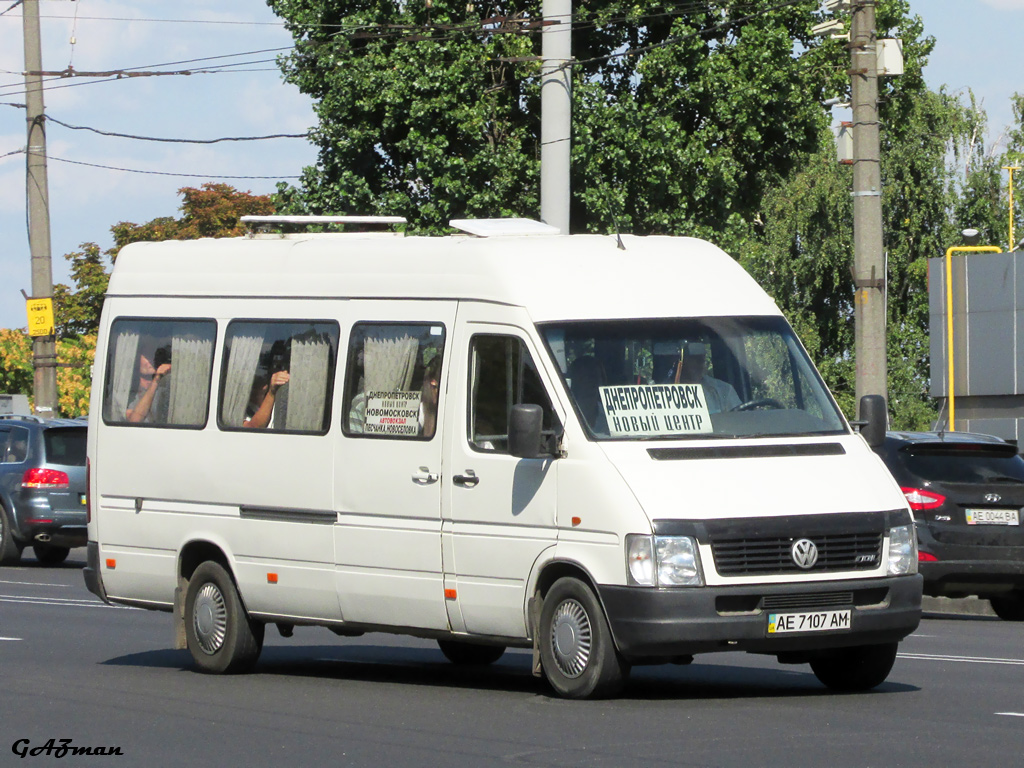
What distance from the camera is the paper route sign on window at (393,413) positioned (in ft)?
36.0

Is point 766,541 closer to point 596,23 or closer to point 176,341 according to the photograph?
point 176,341

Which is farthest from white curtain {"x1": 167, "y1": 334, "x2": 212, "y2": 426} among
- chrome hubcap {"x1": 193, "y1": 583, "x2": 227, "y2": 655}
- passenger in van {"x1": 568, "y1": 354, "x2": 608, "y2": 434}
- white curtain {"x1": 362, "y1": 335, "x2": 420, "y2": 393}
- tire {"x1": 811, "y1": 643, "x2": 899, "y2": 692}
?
tire {"x1": 811, "y1": 643, "x2": 899, "y2": 692}

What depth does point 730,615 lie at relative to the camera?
9523 mm

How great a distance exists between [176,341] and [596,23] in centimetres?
1881

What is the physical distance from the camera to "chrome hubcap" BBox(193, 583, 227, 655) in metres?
12.2

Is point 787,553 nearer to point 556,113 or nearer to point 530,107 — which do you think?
point 556,113

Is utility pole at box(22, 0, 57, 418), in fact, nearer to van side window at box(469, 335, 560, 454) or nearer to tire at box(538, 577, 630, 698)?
van side window at box(469, 335, 560, 454)

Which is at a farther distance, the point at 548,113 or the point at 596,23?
the point at 596,23

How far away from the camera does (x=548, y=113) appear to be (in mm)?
20672

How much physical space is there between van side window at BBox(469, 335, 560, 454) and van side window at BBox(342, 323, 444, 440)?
→ 0.92ft

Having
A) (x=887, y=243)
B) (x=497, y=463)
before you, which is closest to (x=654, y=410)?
(x=497, y=463)

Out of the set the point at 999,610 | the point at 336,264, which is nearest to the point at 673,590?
the point at 336,264

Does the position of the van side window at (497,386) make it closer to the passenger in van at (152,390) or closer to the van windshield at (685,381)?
the van windshield at (685,381)

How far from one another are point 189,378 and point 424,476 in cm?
250
